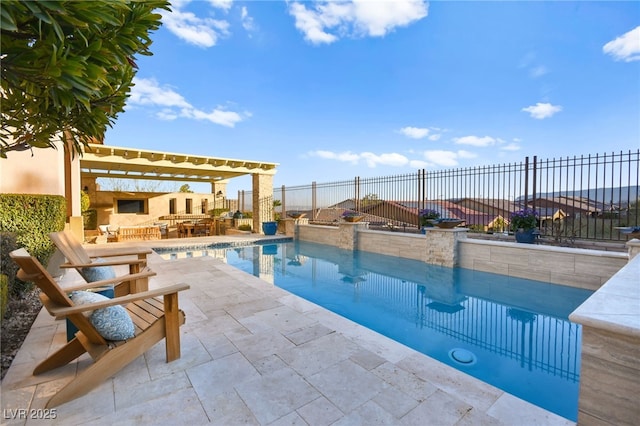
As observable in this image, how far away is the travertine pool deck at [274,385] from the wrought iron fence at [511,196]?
17.6ft

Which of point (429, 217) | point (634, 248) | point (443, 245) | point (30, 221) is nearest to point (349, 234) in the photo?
point (429, 217)

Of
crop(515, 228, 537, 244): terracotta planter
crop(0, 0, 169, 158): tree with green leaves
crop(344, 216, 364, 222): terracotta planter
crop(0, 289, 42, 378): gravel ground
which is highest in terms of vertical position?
crop(0, 0, 169, 158): tree with green leaves

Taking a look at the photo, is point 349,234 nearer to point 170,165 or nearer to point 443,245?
point 443,245

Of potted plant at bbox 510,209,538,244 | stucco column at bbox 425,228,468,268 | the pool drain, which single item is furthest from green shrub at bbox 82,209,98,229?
potted plant at bbox 510,209,538,244

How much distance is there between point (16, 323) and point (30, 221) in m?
2.29

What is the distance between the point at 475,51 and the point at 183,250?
11.0m

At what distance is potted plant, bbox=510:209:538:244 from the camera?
6004 mm

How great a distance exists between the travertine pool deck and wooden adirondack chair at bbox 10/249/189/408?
90 millimetres

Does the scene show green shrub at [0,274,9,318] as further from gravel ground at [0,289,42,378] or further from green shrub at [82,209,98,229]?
green shrub at [82,209,98,229]

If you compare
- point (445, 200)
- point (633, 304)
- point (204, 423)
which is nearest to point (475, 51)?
point (445, 200)

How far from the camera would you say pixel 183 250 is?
30.8ft

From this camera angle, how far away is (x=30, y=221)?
4.42 m

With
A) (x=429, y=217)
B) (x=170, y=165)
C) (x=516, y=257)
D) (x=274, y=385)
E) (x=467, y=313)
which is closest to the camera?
(x=274, y=385)

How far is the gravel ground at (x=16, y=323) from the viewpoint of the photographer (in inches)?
92.7
